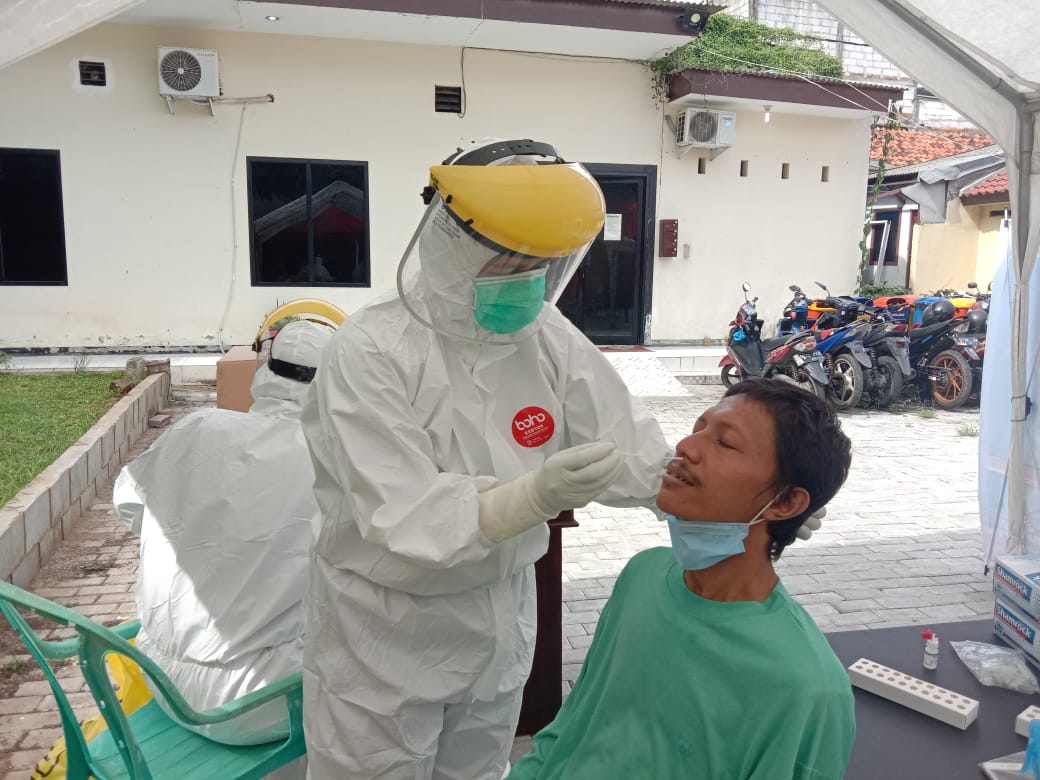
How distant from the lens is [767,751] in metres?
1.32

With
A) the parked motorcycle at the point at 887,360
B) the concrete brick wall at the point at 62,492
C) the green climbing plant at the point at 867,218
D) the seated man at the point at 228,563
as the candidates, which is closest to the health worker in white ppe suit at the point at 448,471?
the seated man at the point at 228,563

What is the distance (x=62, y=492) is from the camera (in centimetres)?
444

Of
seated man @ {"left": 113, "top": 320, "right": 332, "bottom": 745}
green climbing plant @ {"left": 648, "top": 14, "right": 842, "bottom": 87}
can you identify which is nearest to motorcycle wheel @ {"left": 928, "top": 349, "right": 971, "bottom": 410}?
green climbing plant @ {"left": 648, "top": 14, "right": 842, "bottom": 87}

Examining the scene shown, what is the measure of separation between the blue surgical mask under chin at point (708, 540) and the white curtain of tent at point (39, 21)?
225 cm

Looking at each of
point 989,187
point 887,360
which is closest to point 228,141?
point 887,360

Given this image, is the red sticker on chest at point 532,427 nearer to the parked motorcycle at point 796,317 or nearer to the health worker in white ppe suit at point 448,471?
the health worker in white ppe suit at point 448,471

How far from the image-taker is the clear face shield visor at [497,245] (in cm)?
151

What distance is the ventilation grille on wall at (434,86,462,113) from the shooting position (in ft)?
30.6

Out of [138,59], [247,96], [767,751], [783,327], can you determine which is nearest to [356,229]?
[247,96]

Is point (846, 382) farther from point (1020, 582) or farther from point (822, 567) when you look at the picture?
point (1020, 582)

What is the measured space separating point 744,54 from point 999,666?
9.69 meters

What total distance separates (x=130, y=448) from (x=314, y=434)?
519 cm

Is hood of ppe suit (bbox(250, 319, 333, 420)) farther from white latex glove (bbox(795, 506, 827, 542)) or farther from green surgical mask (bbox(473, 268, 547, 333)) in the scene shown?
white latex glove (bbox(795, 506, 827, 542))

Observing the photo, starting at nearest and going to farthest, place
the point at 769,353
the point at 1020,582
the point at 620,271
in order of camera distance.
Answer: the point at 1020,582 → the point at 769,353 → the point at 620,271
